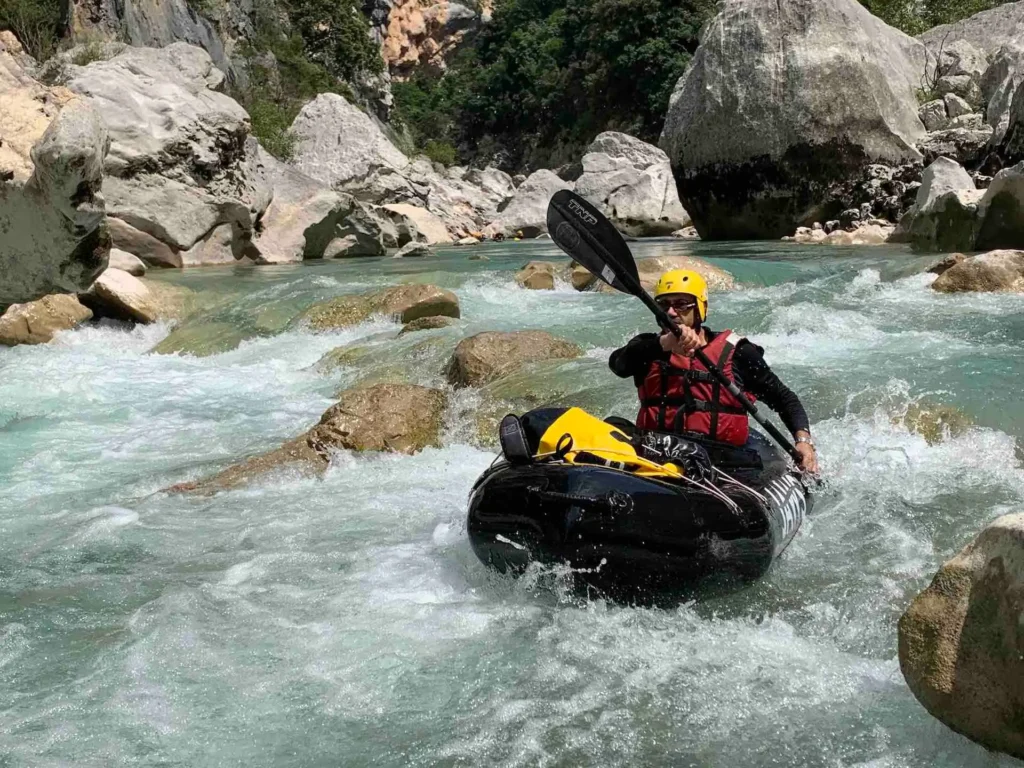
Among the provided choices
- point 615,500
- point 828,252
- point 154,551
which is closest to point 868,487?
point 615,500

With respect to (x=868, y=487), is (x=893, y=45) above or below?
above

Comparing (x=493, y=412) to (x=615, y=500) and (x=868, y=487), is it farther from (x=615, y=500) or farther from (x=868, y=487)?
(x=615, y=500)

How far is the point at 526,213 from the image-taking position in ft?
90.0

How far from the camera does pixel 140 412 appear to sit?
24.3 feet

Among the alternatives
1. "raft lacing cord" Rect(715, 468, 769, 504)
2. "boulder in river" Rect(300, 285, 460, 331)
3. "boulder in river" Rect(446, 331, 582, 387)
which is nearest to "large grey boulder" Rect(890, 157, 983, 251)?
"boulder in river" Rect(300, 285, 460, 331)

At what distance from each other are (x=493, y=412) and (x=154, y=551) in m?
2.45

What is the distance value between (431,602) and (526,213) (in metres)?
24.4

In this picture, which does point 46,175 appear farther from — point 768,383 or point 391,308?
point 768,383

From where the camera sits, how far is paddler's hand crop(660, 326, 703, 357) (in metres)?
3.77

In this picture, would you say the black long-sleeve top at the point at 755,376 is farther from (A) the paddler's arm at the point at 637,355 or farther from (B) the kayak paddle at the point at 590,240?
(B) the kayak paddle at the point at 590,240

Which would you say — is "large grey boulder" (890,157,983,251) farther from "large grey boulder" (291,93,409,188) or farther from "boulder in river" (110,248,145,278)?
"large grey boulder" (291,93,409,188)

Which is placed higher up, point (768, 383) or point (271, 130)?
point (271, 130)

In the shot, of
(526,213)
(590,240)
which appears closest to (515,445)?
(590,240)

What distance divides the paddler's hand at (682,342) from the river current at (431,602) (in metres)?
0.94
